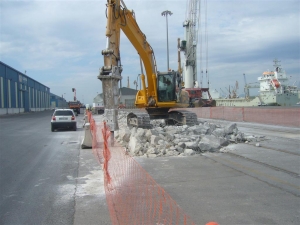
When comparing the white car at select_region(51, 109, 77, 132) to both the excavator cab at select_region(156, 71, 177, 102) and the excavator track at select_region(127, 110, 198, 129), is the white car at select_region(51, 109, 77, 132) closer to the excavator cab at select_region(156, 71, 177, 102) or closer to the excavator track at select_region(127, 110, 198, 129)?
the excavator track at select_region(127, 110, 198, 129)

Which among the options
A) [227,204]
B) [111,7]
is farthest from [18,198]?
[111,7]

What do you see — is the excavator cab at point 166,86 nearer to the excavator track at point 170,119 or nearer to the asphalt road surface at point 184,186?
the excavator track at point 170,119

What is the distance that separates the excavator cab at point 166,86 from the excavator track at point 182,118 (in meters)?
1.13

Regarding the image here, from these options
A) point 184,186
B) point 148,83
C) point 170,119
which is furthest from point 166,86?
point 184,186

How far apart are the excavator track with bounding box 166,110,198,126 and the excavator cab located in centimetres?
113

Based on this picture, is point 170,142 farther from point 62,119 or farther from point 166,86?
point 62,119

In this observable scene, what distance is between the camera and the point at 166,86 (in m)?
17.8

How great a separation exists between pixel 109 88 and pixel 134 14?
6.19 metres

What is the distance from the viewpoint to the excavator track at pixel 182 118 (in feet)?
56.6

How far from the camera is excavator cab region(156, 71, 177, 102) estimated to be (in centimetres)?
1766

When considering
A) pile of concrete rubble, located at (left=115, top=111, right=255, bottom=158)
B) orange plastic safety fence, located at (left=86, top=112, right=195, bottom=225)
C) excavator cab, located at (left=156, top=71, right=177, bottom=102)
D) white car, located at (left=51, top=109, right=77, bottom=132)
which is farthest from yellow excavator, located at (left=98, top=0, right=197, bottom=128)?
orange plastic safety fence, located at (left=86, top=112, right=195, bottom=225)

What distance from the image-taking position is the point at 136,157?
10430mm

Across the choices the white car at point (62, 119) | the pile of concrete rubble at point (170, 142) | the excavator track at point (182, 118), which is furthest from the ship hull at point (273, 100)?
the pile of concrete rubble at point (170, 142)

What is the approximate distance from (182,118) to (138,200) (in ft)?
40.3
